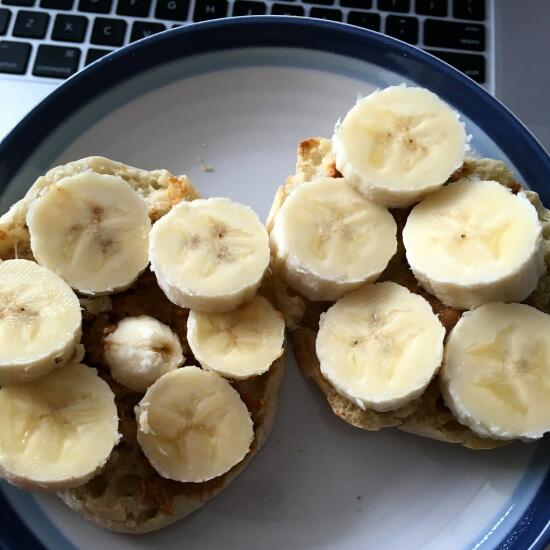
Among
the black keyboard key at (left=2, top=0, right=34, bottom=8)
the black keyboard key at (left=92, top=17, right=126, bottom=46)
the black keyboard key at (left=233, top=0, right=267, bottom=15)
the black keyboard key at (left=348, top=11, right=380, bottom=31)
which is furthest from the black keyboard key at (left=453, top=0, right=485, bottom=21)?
the black keyboard key at (left=2, top=0, right=34, bottom=8)

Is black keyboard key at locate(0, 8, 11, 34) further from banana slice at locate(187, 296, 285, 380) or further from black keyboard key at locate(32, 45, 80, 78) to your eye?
banana slice at locate(187, 296, 285, 380)

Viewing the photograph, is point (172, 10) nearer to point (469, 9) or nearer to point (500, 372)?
point (469, 9)

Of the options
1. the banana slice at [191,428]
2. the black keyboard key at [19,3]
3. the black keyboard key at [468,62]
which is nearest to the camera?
the banana slice at [191,428]

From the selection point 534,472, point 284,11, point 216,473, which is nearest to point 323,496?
point 216,473

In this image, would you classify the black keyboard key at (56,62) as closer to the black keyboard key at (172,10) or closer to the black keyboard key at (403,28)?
the black keyboard key at (172,10)

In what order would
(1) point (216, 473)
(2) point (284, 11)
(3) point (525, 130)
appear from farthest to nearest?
(2) point (284, 11)
(3) point (525, 130)
(1) point (216, 473)

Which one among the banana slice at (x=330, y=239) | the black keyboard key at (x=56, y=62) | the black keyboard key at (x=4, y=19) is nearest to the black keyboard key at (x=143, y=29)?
the black keyboard key at (x=56, y=62)

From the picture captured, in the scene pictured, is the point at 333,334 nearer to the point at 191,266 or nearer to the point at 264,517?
the point at 191,266
